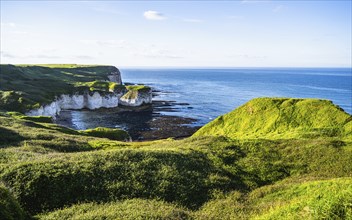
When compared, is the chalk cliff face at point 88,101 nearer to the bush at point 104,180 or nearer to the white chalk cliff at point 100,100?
the white chalk cliff at point 100,100

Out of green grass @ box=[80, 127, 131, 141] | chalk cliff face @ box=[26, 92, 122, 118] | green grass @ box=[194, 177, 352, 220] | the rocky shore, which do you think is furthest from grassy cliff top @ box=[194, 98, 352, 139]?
chalk cliff face @ box=[26, 92, 122, 118]

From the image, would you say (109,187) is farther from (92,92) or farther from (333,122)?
(92,92)

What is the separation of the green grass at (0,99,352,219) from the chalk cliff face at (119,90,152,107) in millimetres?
84772

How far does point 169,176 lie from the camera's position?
73.0 feet

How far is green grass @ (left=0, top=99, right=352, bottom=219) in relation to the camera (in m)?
16.8

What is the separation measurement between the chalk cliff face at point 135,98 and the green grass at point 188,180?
84772 millimetres

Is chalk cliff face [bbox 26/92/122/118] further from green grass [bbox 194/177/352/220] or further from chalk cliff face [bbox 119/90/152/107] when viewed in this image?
green grass [bbox 194/177/352/220]

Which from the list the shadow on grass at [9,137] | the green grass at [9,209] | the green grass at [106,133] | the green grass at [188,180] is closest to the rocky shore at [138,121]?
the green grass at [106,133]

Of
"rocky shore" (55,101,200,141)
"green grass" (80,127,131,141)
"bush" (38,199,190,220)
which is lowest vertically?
"rocky shore" (55,101,200,141)

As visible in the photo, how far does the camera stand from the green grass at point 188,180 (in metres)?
16.8

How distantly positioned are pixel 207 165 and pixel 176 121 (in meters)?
68.2

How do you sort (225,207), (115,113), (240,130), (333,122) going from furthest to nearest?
(115,113)
(240,130)
(333,122)
(225,207)

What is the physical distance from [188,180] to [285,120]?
30.6 m

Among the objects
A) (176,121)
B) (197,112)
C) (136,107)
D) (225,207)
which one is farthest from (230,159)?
(136,107)
